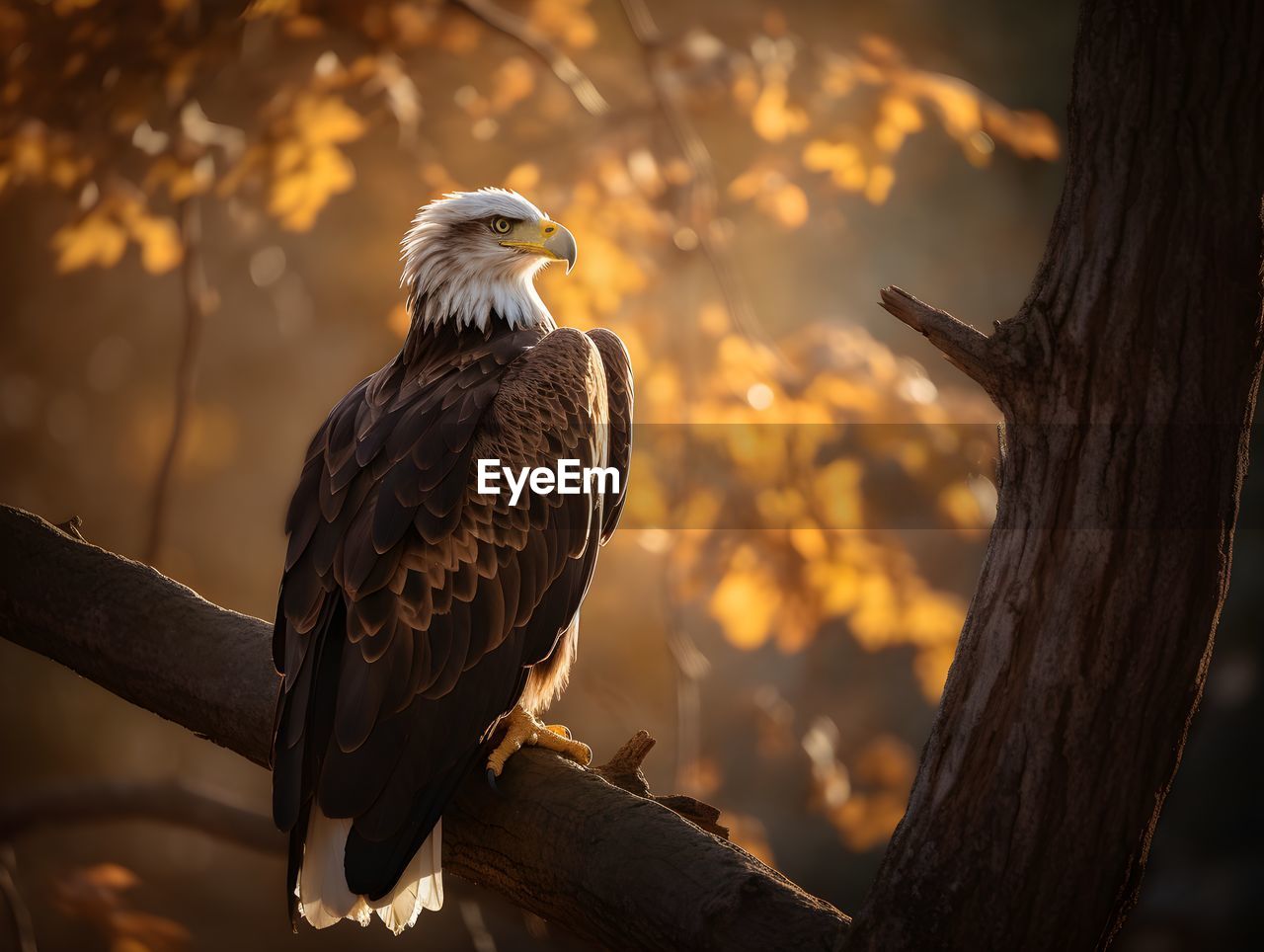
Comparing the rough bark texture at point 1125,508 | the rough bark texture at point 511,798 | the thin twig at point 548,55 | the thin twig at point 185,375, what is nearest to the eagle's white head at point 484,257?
the rough bark texture at point 511,798

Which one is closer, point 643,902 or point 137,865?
point 643,902

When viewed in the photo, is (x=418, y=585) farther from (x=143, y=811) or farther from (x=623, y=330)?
(x=623, y=330)

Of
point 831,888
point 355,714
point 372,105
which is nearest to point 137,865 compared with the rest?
point 831,888

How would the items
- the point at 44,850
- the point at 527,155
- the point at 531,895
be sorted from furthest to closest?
the point at 44,850 → the point at 527,155 → the point at 531,895

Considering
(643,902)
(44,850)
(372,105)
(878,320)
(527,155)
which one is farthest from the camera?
(878,320)

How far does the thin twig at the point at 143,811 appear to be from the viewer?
4.24 metres

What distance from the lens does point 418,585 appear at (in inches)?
111

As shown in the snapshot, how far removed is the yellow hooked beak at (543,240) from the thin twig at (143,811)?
7.50 ft

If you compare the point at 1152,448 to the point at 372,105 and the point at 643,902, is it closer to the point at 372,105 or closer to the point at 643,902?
the point at 643,902

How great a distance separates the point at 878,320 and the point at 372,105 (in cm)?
437

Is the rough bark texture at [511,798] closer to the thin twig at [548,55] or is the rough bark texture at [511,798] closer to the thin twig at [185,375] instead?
the thin twig at [185,375]

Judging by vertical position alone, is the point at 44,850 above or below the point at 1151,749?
below

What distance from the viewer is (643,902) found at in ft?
7.46

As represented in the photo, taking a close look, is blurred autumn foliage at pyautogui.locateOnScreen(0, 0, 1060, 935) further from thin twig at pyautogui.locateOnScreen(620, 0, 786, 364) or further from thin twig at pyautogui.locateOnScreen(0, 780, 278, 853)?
thin twig at pyautogui.locateOnScreen(0, 780, 278, 853)
